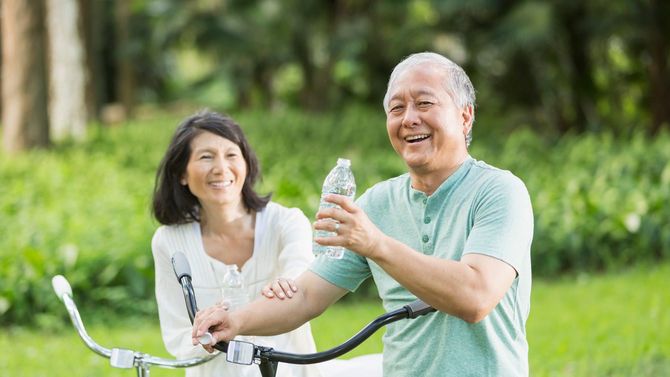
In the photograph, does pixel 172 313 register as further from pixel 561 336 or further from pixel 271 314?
pixel 561 336

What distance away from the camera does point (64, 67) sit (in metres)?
15.2

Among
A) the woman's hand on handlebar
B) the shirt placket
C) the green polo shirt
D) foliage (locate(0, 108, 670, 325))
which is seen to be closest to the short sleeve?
the green polo shirt

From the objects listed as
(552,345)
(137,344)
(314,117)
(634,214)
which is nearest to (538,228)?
(634,214)

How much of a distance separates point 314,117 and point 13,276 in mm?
12400

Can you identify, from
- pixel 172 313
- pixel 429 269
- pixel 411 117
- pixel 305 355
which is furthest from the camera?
pixel 172 313

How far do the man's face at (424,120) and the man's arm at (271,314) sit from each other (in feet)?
1.42

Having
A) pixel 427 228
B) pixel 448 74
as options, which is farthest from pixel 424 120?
pixel 427 228

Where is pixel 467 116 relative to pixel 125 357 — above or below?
above

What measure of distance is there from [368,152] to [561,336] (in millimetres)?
8325

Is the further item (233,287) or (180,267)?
(233,287)

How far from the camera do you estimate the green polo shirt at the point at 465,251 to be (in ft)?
7.27

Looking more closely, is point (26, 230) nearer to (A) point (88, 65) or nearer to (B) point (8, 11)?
(B) point (8, 11)

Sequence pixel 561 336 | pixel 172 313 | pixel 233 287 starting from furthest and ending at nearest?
1. pixel 561 336
2. pixel 172 313
3. pixel 233 287

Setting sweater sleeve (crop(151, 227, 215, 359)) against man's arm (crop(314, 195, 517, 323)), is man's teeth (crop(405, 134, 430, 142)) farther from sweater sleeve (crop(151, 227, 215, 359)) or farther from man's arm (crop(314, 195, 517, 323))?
sweater sleeve (crop(151, 227, 215, 359))
